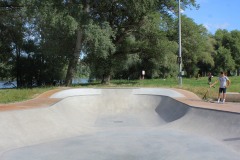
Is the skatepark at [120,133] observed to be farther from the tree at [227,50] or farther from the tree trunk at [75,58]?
the tree at [227,50]

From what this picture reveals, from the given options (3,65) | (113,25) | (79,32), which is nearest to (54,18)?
(79,32)

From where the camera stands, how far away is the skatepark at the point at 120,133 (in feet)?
26.6

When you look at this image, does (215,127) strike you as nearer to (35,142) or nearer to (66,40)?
(35,142)

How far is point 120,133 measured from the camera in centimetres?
1087

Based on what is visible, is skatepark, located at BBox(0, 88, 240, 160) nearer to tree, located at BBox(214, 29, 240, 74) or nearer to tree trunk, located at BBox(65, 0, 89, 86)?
tree trunk, located at BBox(65, 0, 89, 86)

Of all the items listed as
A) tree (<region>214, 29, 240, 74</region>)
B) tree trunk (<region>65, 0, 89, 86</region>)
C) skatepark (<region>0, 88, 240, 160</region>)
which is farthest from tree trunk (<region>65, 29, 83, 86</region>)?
tree (<region>214, 29, 240, 74</region>)

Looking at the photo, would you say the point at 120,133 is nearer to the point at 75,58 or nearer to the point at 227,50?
the point at 75,58

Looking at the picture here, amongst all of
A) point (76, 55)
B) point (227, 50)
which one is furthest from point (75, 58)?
point (227, 50)

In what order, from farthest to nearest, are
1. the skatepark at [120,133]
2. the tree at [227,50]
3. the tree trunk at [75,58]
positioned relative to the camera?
the tree at [227,50], the tree trunk at [75,58], the skatepark at [120,133]

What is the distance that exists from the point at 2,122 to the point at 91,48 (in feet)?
57.8

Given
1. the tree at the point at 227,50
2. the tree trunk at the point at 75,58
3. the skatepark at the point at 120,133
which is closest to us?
the skatepark at the point at 120,133

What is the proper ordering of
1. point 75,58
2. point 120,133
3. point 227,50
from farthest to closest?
point 227,50, point 75,58, point 120,133

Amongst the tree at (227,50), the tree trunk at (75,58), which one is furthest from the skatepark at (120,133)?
the tree at (227,50)

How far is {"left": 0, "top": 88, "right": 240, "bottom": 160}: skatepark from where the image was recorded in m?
8.11
